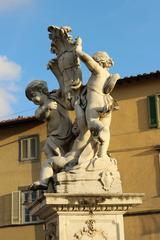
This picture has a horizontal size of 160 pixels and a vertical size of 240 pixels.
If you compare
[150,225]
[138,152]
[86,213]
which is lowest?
[86,213]

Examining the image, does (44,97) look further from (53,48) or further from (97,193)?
(97,193)

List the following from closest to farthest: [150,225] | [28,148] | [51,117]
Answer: [51,117] → [150,225] → [28,148]

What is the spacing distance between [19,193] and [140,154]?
6.33 meters

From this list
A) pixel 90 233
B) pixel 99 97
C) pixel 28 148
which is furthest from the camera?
pixel 28 148

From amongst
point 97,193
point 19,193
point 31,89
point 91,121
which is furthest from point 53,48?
point 19,193

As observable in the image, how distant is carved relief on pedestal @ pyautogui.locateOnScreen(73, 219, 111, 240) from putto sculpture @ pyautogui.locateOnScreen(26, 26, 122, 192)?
1.46 ft

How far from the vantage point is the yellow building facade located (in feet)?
80.0

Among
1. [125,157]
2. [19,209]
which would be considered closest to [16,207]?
[19,209]

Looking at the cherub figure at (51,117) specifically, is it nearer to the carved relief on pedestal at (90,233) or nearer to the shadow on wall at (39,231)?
the carved relief on pedestal at (90,233)

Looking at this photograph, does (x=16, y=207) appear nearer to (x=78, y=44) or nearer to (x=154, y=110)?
(x=154, y=110)

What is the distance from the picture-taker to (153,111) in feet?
83.3

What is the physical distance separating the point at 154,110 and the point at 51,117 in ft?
57.8

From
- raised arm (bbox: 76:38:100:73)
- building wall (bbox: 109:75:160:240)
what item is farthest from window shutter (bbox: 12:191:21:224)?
raised arm (bbox: 76:38:100:73)

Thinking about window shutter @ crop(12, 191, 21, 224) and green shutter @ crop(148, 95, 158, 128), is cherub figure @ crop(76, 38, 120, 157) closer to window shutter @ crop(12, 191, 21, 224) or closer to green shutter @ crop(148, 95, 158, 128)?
green shutter @ crop(148, 95, 158, 128)
